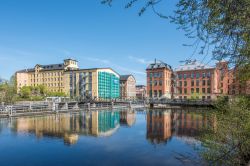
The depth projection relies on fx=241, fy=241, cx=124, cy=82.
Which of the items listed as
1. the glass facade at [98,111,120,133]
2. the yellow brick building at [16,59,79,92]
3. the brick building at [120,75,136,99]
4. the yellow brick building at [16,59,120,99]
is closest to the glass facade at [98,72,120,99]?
the yellow brick building at [16,59,120,99]

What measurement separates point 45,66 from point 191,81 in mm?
69459

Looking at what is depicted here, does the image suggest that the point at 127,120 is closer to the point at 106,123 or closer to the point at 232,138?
the point at 106,123

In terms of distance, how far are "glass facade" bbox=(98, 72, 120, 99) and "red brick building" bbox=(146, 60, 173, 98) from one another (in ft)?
63.3

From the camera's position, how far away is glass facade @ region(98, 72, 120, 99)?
103 m

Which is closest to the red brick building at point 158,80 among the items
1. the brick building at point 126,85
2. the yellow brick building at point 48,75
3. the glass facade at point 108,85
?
the glass facade at point 108,85

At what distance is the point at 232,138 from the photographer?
34.1 ft

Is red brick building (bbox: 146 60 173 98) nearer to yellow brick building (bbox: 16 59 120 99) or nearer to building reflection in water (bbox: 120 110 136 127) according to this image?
yellow brick building (bbox: 16 59 120 99)

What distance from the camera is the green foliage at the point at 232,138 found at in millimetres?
9470

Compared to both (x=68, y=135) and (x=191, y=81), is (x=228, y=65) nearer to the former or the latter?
(x=68, y=135)

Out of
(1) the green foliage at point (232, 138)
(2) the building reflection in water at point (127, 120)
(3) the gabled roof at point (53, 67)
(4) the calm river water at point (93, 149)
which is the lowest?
(2) the building reflection in water at point (127, 120)

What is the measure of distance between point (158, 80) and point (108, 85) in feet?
95.2

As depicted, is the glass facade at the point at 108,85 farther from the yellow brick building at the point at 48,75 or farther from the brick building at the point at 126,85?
the yellow brick building at the point at 48,75

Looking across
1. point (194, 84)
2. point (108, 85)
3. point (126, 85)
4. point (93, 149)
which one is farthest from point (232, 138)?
point (126, 85)

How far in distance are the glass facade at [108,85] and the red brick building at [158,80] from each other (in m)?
19.3
